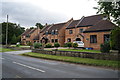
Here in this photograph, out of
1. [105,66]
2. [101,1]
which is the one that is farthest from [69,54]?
[101,1]

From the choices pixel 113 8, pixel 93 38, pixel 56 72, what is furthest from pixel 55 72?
pixel 93 38

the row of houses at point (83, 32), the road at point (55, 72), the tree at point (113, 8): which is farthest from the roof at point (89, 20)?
the road at point (55, 72)

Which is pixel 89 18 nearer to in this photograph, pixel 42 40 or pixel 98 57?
pixel 42 40

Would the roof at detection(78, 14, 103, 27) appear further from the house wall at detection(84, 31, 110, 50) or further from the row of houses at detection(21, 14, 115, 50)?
the house wall at detection(84, 31, 110, 50)

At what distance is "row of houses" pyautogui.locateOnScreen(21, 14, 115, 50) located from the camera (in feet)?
90.6

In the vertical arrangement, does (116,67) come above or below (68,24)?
below

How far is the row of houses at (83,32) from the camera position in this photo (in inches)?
1087

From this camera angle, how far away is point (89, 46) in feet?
96.1

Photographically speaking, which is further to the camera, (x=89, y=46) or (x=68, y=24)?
(x=68, y=24)

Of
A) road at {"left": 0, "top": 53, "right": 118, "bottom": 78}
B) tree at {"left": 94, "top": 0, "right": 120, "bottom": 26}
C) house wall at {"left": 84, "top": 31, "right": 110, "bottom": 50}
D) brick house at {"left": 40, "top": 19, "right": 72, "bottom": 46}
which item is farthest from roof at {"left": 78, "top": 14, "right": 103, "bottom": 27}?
road at {"left": 0, "top": 53, "right": 118, "bottom": 78}

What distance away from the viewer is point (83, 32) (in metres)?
30.6

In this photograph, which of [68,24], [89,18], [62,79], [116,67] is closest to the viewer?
[62,79]

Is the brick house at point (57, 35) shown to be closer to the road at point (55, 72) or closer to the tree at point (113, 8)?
the tree at point (113, 8)

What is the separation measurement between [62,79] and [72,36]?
123 feet
